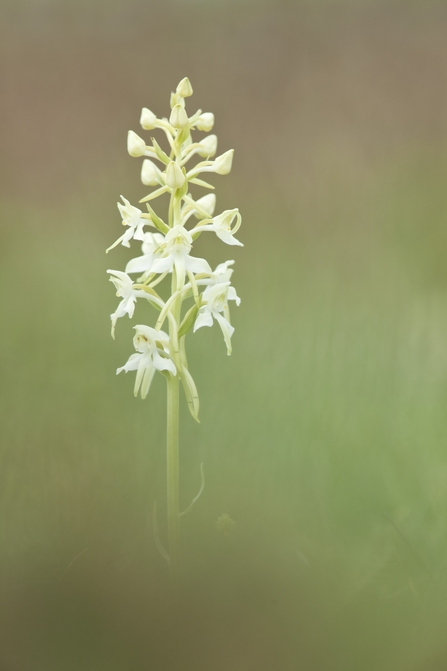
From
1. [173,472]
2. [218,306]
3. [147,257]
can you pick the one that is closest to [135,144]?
[147,257]

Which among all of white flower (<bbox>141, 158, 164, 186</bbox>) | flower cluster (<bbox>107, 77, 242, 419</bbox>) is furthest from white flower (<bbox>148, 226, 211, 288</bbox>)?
white flower (<bbox>141, 158, 164, 186</bbox>)

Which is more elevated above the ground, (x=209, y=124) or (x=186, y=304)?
(x=209, y=124)

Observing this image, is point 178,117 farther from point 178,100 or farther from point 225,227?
point 225,227

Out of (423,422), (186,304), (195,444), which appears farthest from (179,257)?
(423,422)

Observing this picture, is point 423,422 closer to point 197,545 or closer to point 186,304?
point 197,545

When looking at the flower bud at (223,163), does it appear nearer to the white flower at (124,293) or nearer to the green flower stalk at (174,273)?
the green flower stalk at (174,273)

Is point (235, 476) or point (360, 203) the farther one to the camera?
point (360, 203)

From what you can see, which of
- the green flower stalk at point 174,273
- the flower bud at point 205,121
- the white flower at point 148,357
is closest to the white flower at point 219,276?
the green flower stalk at point 174,273
